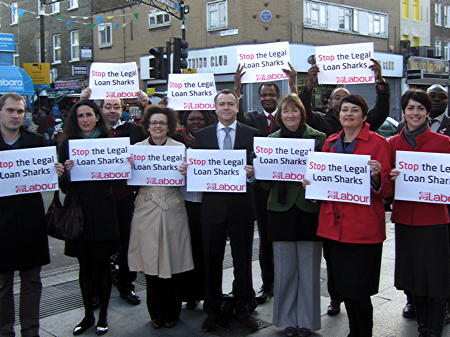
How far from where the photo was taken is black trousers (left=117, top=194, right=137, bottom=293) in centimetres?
526

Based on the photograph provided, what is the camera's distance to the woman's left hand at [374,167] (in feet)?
12.3

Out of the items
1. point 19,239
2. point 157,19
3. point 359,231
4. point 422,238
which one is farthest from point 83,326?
point 157,19

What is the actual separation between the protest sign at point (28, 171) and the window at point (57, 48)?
1161 inches

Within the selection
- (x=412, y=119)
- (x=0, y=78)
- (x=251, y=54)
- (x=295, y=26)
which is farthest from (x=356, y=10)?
(x=412, y=119)

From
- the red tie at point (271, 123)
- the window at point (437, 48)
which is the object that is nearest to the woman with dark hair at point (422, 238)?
the red tie at point (271, 123)

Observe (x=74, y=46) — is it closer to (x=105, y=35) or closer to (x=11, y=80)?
(x=105, y=35)

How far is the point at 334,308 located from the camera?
486 cm

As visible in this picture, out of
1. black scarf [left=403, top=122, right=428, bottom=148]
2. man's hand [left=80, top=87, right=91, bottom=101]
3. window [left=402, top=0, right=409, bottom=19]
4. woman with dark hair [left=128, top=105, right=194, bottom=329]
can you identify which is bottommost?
woman with dark hair [left=128, top=105, right=194, bottom=329]

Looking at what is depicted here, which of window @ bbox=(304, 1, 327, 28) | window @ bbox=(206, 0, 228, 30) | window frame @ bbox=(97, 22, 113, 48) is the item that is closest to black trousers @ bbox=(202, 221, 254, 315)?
window @ bbox=(206, 0, 228, 30)

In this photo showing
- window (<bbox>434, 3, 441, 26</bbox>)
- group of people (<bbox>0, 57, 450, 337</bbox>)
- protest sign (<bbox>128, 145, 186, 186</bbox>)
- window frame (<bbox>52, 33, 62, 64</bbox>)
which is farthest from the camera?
window (<bbox>434, 3, 441, 26</bbox>)

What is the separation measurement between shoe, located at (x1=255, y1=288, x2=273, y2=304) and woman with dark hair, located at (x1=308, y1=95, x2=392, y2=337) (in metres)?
1.40

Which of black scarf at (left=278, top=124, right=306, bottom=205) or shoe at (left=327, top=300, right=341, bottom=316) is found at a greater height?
black scarf at (left=278, top=124, right=306, bottom=205)

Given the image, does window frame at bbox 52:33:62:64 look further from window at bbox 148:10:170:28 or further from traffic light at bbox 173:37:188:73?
traffic light at bbox 173:37:188:73

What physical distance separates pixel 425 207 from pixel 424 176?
262 mm
